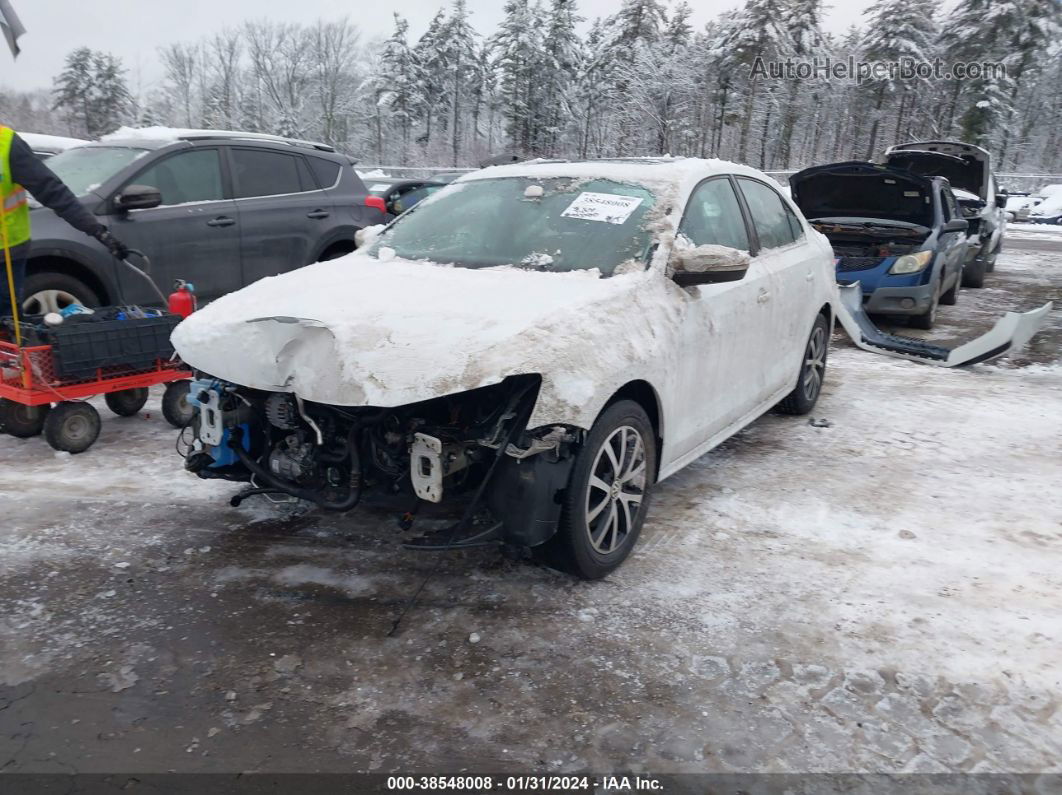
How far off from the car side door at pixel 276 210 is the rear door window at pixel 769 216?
422 cm

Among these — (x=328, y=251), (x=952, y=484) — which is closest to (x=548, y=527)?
(x=952, y=484)

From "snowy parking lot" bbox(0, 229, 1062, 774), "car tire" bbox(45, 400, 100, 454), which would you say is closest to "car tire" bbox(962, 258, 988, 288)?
"snowy parking lot" bbox(0, 229, 1062, 774)

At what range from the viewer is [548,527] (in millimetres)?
3141

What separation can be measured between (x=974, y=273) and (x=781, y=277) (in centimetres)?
923

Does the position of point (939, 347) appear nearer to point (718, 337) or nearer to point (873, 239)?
point (873, 239)

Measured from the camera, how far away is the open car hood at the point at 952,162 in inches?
497

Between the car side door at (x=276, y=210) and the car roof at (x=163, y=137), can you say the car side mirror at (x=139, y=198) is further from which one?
the car side door at (x=276, y=210)

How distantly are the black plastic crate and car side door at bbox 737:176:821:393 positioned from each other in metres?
3.71

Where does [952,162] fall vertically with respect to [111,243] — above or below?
above

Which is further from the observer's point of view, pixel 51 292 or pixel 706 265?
pixel 51 292

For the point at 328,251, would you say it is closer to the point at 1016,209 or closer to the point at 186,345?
the point at 186,345

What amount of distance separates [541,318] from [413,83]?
65122 mm

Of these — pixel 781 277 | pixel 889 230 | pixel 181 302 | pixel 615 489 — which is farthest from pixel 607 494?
pixel 889 230

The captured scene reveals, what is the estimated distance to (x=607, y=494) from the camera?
3.44 m
